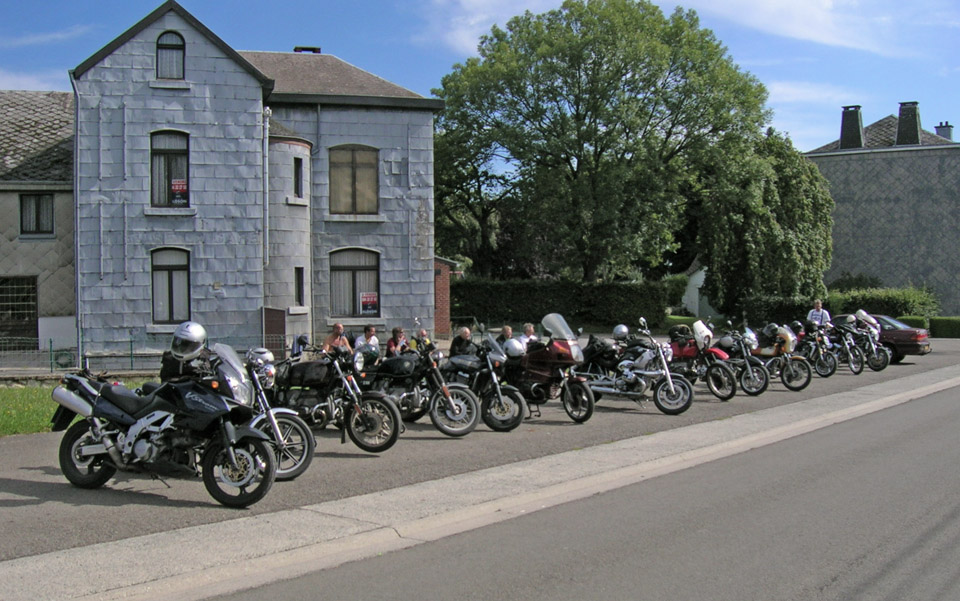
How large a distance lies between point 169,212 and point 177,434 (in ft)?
51.5

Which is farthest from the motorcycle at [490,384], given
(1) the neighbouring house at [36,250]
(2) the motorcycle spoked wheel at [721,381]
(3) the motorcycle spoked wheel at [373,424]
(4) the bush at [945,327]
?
(4) the bush at [945,327]

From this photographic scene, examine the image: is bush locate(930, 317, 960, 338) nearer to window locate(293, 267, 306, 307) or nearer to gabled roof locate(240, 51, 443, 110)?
gabled roof locate(240, 51, 443, 110)

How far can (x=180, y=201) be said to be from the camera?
22531 mm

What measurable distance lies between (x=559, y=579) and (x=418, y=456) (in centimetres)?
479

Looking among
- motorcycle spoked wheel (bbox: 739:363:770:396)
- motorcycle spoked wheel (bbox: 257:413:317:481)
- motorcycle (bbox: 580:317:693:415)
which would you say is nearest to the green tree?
motorcycle spoked wheel (bbox: 739:363:770:396)

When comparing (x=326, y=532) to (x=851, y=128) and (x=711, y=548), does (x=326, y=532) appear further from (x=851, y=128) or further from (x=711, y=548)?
(x=851, y=128)

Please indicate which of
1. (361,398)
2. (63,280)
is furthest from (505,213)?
(361,398)

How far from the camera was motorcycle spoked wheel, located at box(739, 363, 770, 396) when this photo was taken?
16.6 meters

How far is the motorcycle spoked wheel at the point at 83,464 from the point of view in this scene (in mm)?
8328

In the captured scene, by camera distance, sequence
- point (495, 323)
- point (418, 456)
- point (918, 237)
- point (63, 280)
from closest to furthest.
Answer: point (418, 456), point (63, 280), point (495, 323), point (918, 237)

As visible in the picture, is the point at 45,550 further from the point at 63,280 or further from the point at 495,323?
the point at 495,323

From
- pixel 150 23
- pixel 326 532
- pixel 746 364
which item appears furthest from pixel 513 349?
pixel 150 23

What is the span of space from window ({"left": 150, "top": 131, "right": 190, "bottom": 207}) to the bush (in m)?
34.1

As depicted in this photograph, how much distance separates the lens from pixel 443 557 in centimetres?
621
